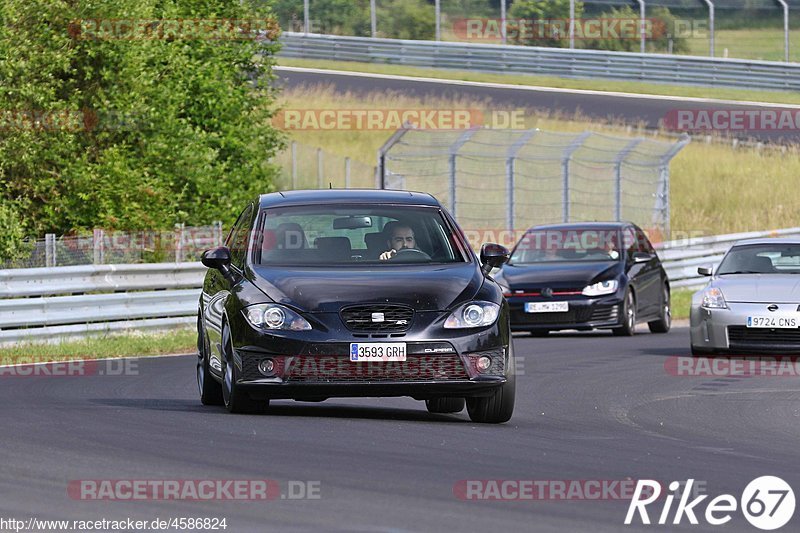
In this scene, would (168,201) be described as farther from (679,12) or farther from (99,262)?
(679,12)

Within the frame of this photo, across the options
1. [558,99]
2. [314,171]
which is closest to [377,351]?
[314,171]

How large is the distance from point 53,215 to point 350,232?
569 inches

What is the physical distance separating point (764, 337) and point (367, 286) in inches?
300

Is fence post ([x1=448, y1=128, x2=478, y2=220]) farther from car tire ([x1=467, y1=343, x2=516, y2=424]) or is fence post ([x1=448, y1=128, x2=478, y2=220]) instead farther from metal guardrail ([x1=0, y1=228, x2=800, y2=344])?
car tire ([x1=467, y1=343, x2=516, y2=424])

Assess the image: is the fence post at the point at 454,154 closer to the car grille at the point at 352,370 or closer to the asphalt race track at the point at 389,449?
the asphalt race track at the point at 389,449

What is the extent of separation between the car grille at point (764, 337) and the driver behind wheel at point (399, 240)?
662 cm

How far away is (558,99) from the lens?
45750 mm

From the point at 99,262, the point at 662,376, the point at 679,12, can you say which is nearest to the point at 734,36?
the point at 679,12

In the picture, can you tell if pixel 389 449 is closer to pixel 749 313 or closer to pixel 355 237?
pixel 355 237

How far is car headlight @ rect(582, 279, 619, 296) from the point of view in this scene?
2202cm

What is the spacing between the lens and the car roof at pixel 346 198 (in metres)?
12.1

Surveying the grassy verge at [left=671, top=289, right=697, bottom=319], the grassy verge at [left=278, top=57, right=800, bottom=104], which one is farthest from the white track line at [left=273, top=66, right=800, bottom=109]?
the grassy verge at [left=671, top=289, right=697, bottom=319]

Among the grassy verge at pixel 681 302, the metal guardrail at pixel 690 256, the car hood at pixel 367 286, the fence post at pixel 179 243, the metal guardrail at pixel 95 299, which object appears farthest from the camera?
the metal guardrail at pixel 690 256

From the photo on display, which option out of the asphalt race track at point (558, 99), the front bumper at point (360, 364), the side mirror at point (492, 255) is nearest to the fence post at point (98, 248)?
the side mirror at point (492, 255)
